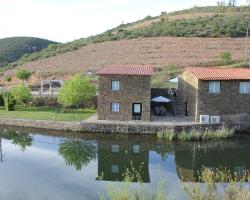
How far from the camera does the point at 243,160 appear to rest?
24.6 m

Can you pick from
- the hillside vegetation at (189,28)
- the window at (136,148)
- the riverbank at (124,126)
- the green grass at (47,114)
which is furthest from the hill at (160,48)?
the window at (136,148)

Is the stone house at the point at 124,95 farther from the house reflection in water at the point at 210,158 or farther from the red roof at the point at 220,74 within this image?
the house reflection in water at the point at 210,158

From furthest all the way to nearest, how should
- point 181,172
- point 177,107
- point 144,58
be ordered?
1. point 144,58
2. point 177,107
3. point 181,172

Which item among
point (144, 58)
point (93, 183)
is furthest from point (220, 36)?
point (93, 183)

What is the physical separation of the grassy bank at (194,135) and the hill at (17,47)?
64.1 m

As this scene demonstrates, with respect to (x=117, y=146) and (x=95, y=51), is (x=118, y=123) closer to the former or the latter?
(x=117, y=146)

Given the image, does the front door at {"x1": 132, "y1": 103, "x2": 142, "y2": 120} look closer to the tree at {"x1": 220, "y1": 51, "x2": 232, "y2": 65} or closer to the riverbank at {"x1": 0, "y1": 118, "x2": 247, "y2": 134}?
the riverbank at {"x1": 0, "y1": 118, "x2": 247, "y2": 134}

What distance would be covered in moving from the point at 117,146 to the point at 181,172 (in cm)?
636

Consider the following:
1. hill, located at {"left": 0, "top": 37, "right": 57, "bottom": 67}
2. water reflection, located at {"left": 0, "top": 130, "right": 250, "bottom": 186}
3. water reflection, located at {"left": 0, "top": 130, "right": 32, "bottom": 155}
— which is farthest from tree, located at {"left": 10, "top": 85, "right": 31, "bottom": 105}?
hill, located at {"left": 0, "top": 37, "right": 57, "bottom": 67}

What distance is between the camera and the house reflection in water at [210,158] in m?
22.8

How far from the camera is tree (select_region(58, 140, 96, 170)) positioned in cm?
2480

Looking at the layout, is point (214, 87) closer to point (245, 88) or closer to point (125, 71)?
point (245, 88)

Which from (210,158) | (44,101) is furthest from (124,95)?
(44,101)

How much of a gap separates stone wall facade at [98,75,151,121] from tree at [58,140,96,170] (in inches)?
160
